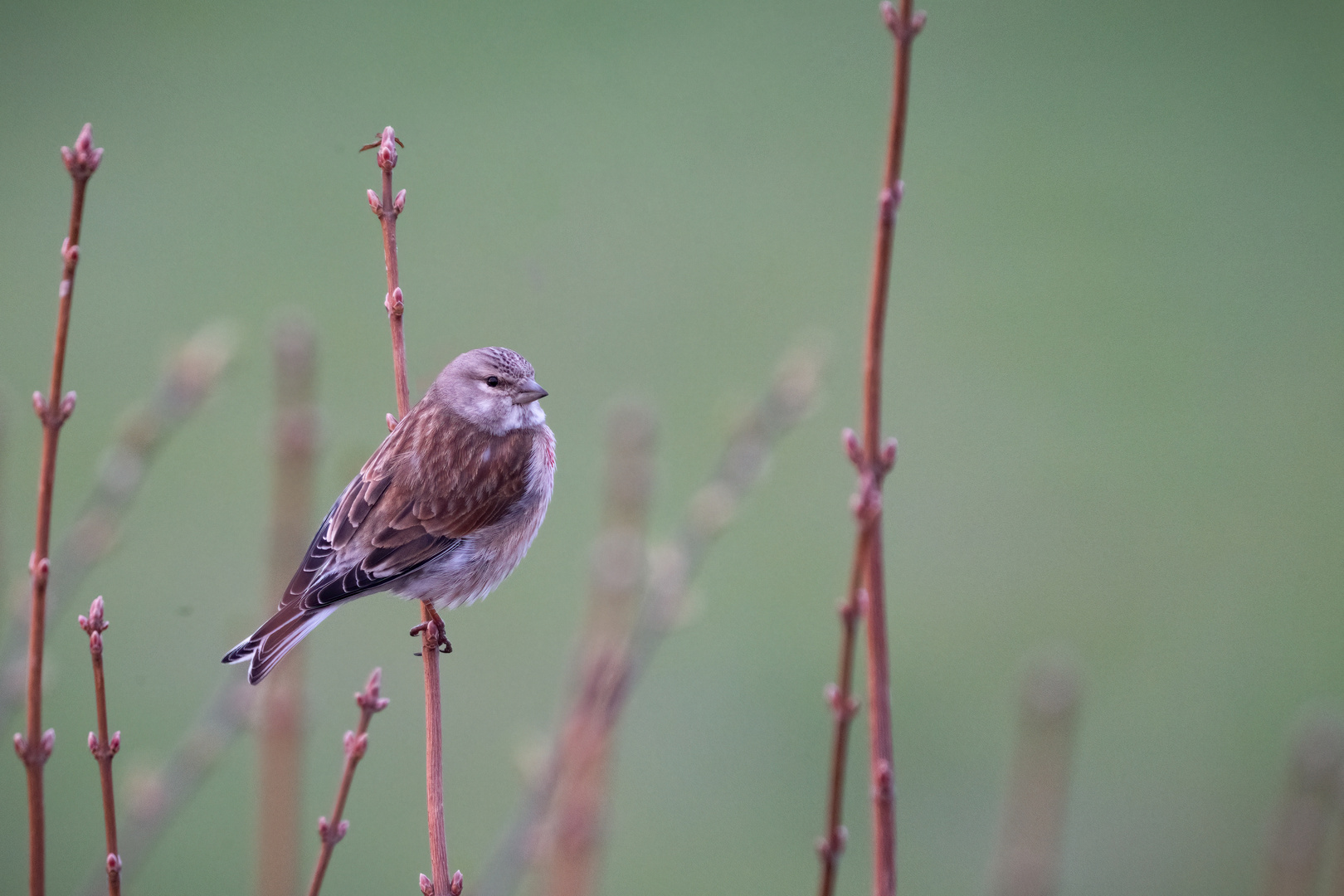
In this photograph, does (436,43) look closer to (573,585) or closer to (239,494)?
(239,494)

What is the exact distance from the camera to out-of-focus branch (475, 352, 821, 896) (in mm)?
1510

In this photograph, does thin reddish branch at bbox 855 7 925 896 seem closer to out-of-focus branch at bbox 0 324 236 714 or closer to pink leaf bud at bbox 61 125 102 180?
pink leaf bud at bbox 61 125 102 180

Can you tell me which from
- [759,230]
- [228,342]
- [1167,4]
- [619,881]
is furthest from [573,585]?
[1167,4]

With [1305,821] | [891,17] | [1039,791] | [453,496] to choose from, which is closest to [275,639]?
[453,496]

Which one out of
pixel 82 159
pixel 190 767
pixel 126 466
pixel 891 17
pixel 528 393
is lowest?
pixel 190 767

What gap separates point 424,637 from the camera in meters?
1.77

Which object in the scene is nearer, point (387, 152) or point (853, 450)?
point (853, 450)

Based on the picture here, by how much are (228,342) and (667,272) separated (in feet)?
12.4

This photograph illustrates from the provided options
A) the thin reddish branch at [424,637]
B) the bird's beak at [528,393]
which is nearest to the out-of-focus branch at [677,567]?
the thin reddish branch at [424,637]

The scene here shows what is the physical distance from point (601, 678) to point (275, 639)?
0.56 meters

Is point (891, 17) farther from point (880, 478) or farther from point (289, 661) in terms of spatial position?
point (289, 661)

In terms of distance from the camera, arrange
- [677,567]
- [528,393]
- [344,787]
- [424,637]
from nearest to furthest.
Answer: [344,787]
[677,567]
[424,637]
[528,393]

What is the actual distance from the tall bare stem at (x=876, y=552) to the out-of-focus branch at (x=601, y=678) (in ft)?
1.13

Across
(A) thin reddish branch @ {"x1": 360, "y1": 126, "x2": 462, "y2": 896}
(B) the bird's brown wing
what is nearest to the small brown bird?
(B) the bird's brown wing
